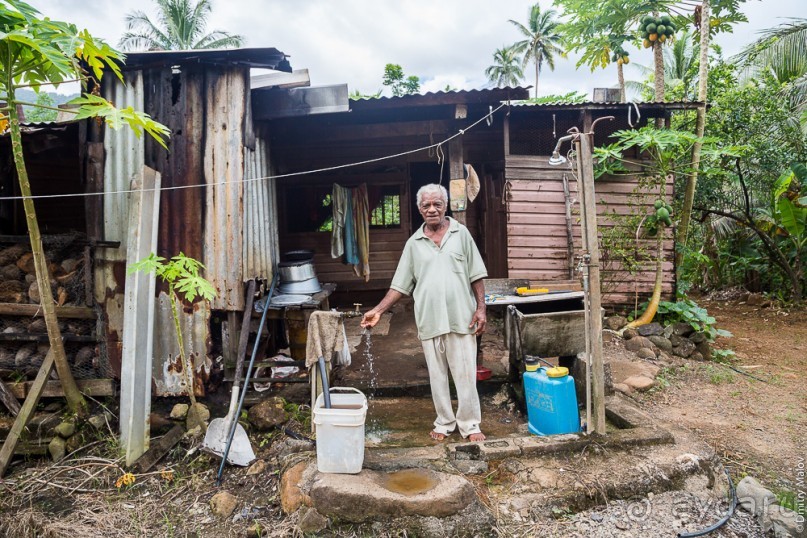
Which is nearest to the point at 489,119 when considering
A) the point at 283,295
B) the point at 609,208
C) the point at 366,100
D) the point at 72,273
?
the point at 366,100

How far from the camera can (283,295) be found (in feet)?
19.0

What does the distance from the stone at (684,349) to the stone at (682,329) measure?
16cm

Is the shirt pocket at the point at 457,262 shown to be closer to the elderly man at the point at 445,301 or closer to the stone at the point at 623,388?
the elderly man at the point at 445,301

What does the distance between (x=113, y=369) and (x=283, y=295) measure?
2.09 metres

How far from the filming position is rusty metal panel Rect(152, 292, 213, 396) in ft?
16.9

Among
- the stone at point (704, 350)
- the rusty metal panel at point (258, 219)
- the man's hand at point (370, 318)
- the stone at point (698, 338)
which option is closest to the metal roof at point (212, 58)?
the rusty metal panel at point (258, 219)

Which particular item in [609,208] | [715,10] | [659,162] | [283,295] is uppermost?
[715,10]

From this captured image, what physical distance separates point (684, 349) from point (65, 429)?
8.41m

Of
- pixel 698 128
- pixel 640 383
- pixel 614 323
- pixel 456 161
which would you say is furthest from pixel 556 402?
pixel 698 128

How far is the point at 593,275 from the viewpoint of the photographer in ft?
11.2

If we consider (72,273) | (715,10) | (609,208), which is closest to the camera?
(72,273)

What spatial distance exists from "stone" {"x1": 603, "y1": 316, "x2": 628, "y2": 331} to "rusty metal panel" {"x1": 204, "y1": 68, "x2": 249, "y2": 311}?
19.9 ft

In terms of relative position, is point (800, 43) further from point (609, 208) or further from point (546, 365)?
point (546, 365)

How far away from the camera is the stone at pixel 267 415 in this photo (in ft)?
15.1
